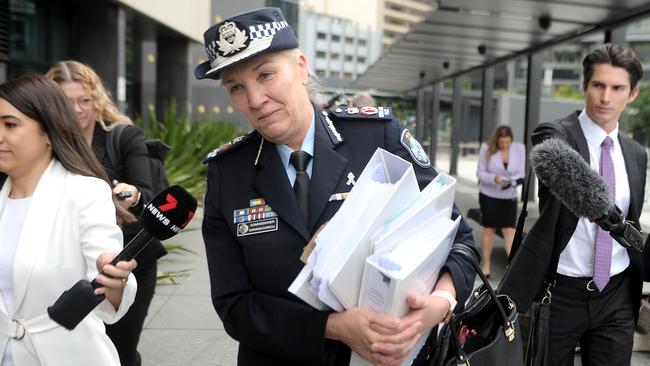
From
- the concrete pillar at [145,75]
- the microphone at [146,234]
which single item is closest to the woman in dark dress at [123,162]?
A: the microphone at [146,234]

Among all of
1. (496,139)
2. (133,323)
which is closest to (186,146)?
(496,139)

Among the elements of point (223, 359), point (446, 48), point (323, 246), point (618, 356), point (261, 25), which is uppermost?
point (446, 48)

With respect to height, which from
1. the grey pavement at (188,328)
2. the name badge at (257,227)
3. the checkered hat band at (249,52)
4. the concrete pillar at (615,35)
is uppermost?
the concrete pillar at (615,35)

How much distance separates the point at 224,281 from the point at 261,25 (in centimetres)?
70

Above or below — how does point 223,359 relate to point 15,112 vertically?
below

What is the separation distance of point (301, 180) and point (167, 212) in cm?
38

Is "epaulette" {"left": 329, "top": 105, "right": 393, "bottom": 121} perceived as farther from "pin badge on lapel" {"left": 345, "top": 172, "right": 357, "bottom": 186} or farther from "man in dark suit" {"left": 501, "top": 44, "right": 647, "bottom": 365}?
"man in dark suit" {"left": 501, "top": 44, "right": 647, "bottom": 365}

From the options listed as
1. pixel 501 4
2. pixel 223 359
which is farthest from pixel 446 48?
pixel 223 359

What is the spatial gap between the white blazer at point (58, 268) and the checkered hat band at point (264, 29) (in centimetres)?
88

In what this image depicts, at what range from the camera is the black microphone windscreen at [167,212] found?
1565 mm

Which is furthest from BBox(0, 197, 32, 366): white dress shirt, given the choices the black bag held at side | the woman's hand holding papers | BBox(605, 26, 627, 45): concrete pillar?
BBox(605, 26, 627, 45): concrete pillar

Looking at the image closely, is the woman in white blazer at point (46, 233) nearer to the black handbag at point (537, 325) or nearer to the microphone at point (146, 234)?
the microphone at point (146, 234)

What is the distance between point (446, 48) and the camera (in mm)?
12977

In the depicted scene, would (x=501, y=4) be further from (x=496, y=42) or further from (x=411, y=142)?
Answer: (x=411, y=142)
